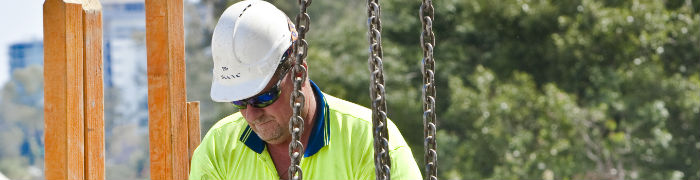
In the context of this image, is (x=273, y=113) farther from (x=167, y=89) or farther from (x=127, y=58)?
(x=127, y=58)

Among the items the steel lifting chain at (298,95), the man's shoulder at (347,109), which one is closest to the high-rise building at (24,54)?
the man's shoulder at (347,109)

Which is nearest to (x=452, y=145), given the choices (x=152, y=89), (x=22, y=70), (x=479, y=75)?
(x=479, y=75)

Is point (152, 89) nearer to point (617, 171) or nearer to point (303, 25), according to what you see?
point (303, 25)

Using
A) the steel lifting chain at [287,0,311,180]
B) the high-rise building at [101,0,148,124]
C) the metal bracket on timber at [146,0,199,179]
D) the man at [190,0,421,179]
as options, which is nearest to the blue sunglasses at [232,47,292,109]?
the man at [190,0,421,179]

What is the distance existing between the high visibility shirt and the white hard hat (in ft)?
0.74

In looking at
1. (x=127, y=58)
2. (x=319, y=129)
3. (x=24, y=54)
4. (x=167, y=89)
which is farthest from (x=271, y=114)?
(x=127, y=58)

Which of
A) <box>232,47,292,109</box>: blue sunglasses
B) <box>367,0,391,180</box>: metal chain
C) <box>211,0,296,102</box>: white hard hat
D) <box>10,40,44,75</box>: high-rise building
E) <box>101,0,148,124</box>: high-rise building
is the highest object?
<box>101,0,148,124</box>: high-rise building

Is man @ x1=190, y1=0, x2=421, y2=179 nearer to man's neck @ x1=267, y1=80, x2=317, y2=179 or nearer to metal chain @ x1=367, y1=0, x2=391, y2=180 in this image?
man's neck @ x1=267, y1=80, x2=317, y2=179

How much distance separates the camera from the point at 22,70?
1440 centimetres

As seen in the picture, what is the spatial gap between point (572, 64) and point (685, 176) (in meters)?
2.10

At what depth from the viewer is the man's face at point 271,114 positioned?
2.62 meters

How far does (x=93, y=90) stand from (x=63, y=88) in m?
0.10

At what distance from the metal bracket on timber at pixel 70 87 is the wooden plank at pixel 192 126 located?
0.37m

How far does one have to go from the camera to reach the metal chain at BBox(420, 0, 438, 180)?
6.62 feet
